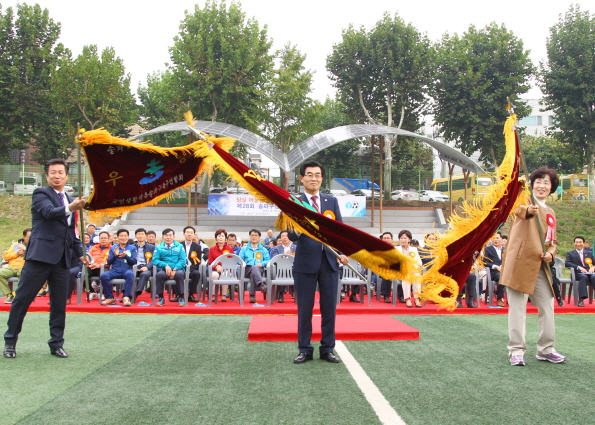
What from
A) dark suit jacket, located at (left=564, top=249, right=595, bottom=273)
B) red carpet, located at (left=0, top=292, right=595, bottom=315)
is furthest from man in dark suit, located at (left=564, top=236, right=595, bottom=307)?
red carpet, located at (left=0, top=292, right=595, bottom=315)

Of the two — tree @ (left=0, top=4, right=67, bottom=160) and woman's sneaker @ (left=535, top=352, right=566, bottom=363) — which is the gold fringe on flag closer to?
woman's sneaker @ (left=535, top=352, right=566, bottom=363)

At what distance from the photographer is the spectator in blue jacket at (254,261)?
9.41m

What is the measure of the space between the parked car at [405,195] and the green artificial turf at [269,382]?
19.4 metres

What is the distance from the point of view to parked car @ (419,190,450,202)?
25.3 meters

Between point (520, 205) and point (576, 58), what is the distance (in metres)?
24.3

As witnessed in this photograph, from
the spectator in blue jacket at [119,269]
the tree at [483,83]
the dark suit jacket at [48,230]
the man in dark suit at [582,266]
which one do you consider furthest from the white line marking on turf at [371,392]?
the tree at [483,83]

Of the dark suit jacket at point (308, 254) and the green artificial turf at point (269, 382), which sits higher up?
the dark suit jacket at point (308, 254)

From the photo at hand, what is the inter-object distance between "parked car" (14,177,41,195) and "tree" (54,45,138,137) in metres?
3.37

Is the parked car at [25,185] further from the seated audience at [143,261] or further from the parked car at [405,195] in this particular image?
the seated audience at [143,261]

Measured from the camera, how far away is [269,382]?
13.1ft

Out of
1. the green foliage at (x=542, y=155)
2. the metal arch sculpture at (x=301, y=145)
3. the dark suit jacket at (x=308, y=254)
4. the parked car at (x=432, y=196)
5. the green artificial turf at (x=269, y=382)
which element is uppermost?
the green foliage at (x=542, y=155)

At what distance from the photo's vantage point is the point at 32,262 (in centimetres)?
475

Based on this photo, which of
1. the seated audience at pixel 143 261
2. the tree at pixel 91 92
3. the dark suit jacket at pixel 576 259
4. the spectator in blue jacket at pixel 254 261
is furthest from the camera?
the tree at pixel 91 92

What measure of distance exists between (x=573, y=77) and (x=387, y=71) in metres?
9.14
